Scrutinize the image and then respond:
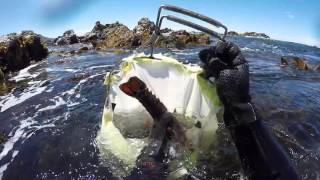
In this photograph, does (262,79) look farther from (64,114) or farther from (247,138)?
(247,138)

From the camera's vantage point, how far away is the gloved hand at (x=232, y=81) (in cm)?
355

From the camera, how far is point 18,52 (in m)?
15.9

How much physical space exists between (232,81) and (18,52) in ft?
46.1

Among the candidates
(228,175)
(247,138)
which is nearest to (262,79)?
(228,175)

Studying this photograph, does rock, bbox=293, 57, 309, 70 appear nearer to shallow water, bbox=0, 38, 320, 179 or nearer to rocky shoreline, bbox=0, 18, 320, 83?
rocky shoreline, bbox=0, 18, 320, 83

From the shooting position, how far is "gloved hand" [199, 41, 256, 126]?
3555 millimetres

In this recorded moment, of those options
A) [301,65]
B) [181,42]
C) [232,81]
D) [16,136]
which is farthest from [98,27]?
[232,81]

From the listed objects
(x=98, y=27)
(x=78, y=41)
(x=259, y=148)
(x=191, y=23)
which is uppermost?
(x=191, y=23)

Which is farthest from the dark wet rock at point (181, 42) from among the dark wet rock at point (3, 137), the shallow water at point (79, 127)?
the dark wet rock at point (3, 137)

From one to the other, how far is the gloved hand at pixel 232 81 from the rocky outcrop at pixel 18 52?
11.7m

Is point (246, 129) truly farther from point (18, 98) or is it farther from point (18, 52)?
point (18, 52)

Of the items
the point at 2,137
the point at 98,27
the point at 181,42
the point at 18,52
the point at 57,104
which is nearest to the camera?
the point at 2,137

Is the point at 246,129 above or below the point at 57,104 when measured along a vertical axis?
above

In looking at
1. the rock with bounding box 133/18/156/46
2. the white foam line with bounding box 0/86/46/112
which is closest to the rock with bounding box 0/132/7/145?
the white foam line with bounding box 0/86/46/112
